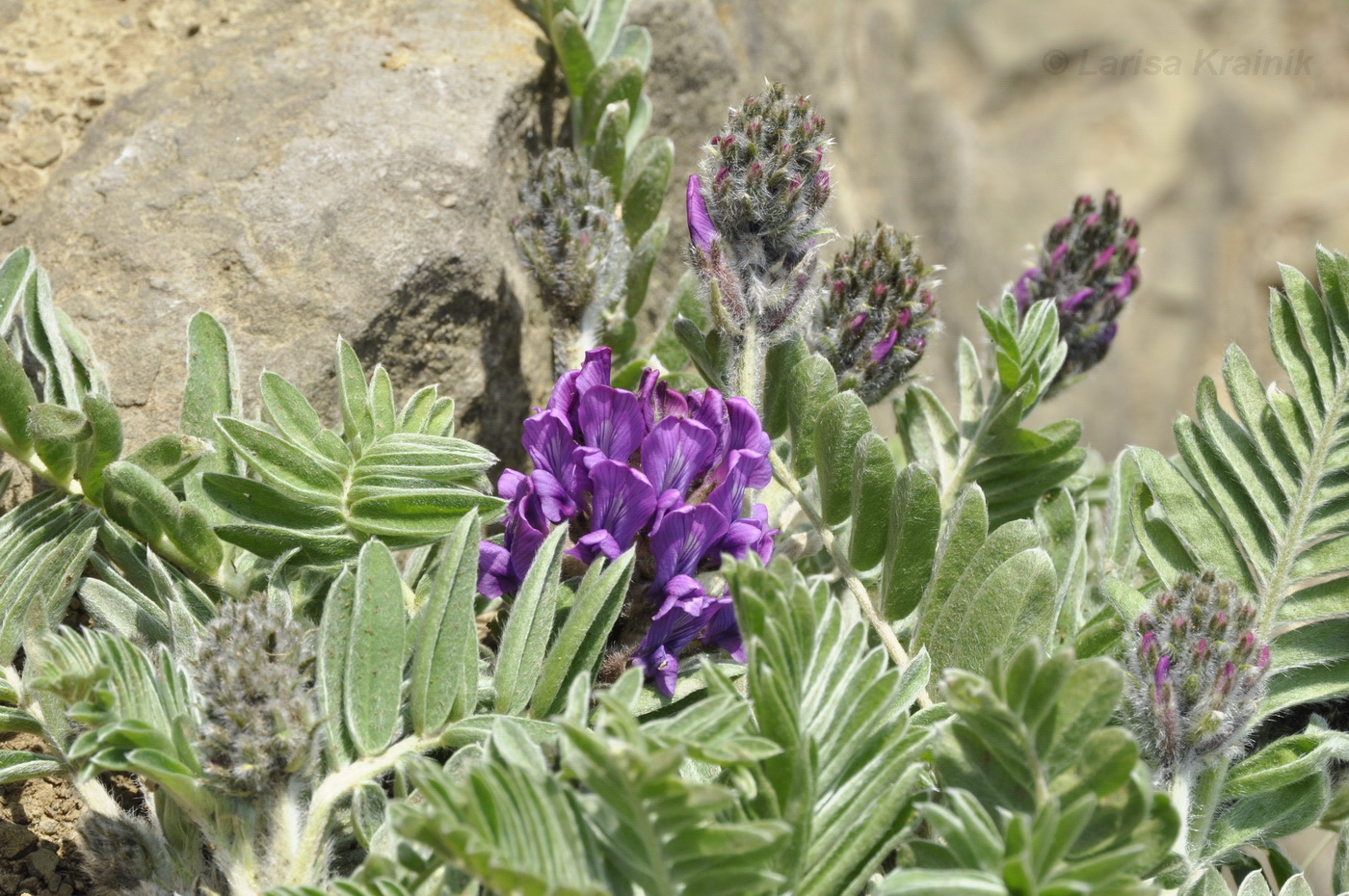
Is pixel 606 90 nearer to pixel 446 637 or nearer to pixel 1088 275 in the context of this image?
pixel 1088 275

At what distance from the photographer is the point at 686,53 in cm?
345

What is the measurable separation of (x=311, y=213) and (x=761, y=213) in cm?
102

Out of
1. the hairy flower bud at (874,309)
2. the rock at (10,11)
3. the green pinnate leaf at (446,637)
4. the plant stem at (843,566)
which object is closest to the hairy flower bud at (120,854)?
the green pinnate leaf at (446,637)

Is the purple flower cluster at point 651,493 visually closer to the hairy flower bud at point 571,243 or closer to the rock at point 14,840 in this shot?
the hairy flower bud at point 571,243

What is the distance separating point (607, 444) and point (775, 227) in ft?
1.75

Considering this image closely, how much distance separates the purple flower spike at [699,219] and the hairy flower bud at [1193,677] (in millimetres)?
981

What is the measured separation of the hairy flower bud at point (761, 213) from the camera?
6.95ft

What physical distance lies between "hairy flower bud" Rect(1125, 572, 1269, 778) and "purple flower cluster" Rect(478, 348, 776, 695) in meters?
0.61

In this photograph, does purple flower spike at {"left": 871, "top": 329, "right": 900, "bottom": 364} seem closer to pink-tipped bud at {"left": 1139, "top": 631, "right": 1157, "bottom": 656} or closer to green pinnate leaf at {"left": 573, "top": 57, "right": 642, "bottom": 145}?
A: pink-tipped bud at {"left": 1139, "top": 631, "right": 1157, "bottom": 656}

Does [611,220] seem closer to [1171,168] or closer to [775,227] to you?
[775,227]

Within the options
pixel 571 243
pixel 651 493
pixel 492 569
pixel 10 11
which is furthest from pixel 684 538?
pixel 10 11

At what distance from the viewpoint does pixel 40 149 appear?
8.81 ft

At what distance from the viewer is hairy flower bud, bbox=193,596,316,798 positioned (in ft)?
5.06

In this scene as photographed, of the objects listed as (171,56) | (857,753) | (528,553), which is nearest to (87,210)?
(171,56)
